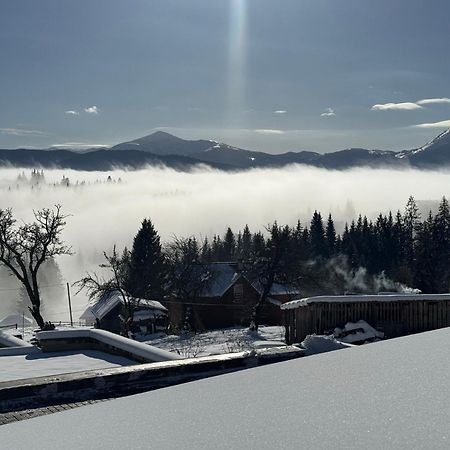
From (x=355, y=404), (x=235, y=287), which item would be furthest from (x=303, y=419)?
(x=235, y=287)

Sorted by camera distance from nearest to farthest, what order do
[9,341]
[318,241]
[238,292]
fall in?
[9,341], [238,292], [318,241]

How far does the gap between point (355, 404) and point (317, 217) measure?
98433mm

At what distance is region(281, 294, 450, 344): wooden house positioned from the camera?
13961 mm

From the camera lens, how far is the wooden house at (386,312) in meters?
14.0

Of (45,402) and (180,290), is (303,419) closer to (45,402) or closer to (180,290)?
(45,402)

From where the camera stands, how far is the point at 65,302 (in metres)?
138

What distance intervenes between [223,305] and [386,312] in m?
38.1

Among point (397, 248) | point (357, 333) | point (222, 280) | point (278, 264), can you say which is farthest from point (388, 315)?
point (397, 248)

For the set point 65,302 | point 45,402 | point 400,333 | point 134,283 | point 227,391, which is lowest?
point 65,302

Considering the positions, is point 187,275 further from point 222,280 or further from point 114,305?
point 114,305

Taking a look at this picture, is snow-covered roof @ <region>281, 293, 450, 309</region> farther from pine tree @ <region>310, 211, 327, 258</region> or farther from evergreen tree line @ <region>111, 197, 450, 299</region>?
pine tree @ <region>310, 211, 327, 258</region>

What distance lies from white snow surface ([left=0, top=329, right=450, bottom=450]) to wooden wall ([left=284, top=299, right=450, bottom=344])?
27.0ft

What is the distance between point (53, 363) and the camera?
10.7m

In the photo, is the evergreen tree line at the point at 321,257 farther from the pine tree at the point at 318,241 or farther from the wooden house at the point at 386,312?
the wooden house at the point at 386,312
